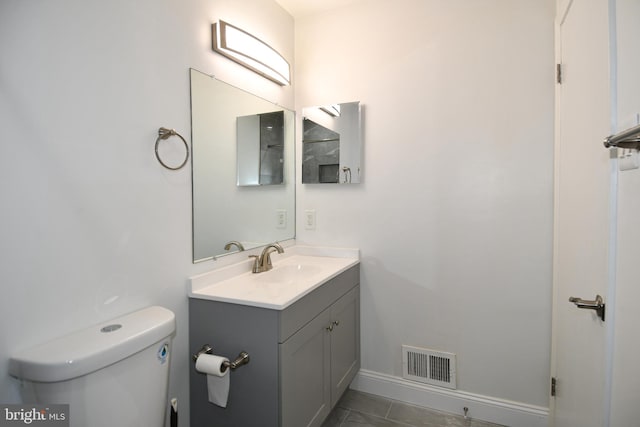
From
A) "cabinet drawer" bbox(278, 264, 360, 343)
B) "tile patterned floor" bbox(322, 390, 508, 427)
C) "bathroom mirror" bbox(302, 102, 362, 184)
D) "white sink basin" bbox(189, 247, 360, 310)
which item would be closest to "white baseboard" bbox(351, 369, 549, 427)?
"tile patterned floor" bbox(322, 390, 508, 427)

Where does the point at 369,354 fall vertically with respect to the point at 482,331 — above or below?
below

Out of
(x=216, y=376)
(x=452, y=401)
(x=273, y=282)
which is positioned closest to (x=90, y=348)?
(x=216, y=376)

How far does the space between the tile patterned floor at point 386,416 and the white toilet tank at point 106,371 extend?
113cm

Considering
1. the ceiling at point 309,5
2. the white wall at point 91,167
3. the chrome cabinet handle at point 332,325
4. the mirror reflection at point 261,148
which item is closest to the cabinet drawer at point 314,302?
the chrome cabinet handle at point 332,325

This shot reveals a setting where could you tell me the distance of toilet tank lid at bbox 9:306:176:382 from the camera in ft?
2.65

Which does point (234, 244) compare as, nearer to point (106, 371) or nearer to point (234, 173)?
point (234, 173)

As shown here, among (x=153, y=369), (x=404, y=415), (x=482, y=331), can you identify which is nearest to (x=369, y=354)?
(x=404, y=415)

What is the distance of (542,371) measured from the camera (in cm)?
168

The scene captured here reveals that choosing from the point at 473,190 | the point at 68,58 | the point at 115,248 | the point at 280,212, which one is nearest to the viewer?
the point at 68,58

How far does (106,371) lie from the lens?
0.89m

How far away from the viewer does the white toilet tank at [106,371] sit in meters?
0.82

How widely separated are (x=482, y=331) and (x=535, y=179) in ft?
2.94

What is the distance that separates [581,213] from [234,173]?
1558 millimetres

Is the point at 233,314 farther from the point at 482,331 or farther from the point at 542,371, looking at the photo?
the point at 542,371
